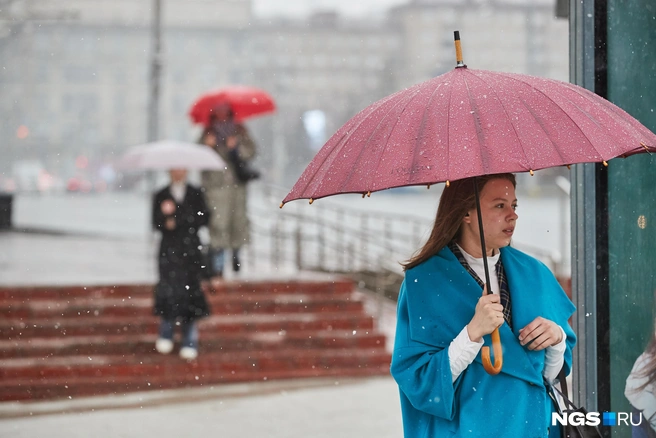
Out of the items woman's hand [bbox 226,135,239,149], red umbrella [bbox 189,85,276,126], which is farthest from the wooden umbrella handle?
red umbrella [bbox 189,85,276,126]

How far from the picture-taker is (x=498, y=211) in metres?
2.58

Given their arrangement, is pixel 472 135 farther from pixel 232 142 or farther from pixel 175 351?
pixel 232 142

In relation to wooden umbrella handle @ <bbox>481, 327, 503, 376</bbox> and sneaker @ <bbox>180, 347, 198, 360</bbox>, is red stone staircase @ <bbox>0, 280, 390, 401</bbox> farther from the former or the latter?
wooden umbrella handle @ <bbox>481, 327, 503, 376</bbox>

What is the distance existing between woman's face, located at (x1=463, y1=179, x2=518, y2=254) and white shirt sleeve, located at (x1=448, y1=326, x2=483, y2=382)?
31 cm

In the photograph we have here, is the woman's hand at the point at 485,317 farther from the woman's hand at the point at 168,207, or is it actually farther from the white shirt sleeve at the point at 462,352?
the woman's hand at the point at 168,207

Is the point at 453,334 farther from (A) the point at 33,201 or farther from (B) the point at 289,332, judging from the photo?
(A) the point at 33,201

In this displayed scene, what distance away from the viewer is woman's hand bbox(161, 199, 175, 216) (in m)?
7.72

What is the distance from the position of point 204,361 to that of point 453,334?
18.3 feet

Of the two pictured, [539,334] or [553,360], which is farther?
[553,360]

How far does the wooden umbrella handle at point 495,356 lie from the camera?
244cm

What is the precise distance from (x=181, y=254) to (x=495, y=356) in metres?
5.64

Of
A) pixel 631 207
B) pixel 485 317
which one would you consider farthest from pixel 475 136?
pixel 631 207

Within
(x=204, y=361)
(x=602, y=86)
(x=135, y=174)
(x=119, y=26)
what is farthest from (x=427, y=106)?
(x=119, y=26)

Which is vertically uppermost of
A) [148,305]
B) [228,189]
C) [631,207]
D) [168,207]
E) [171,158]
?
[171,158]
